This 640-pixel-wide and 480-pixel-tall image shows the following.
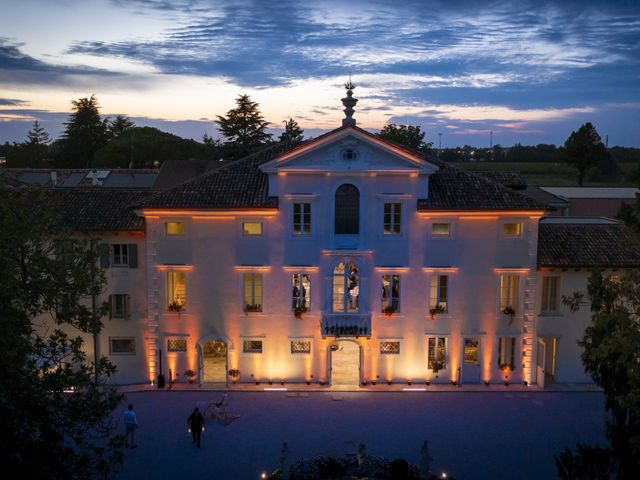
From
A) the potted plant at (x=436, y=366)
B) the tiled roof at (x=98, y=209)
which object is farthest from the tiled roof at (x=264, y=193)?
the potted plant at (x=436, y=366)

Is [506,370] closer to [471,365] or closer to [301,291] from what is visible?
[471,365]

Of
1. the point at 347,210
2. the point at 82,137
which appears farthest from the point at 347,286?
the point at 82,137

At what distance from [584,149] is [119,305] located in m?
69.7

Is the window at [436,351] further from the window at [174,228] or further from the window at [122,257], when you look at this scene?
the window at [122,257]

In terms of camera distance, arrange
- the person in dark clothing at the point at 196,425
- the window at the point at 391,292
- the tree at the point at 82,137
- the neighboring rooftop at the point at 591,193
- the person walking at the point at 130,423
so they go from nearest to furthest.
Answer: the person walking at the point at 130,423 < the person in dark clothing at the point at 196,425 < the window at the point at 391,292 < the neighboring rooftop at the point at 591,193 < the tree at the point at 82,137

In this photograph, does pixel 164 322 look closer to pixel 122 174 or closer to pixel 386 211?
pixel 386 211

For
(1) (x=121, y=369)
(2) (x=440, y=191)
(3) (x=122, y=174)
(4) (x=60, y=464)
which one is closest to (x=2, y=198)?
(4) (x=60, y=464)

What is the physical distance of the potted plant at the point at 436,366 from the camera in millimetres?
31656

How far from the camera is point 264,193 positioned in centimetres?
3105

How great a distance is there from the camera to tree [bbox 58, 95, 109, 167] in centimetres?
9862

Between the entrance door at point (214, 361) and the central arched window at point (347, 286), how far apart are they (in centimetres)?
629

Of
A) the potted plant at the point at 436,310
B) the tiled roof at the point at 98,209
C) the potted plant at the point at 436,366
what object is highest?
the tiled roof at the point at 98,209

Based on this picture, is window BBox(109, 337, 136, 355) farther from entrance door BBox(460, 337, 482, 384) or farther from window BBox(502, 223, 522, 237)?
window BBox(502, 223, 522, 237)

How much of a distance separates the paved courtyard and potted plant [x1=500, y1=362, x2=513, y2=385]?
1.18 meters
